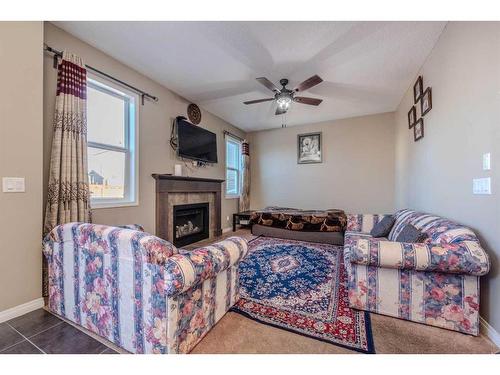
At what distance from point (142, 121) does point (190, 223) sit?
1967 millimetres

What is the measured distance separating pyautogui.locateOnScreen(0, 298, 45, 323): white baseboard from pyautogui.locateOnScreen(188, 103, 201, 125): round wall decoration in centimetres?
321

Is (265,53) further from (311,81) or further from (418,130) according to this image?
(418,130)

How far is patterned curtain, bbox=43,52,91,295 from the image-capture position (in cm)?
203

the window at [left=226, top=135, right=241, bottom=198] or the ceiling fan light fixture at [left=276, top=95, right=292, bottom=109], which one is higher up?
the ceiling fan light fixture at [left=276, top=95, right=292, bottom=109]

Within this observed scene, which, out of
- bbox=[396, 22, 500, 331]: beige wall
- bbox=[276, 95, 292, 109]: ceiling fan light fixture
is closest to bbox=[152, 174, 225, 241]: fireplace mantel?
bbox=[276, 95, 292, 109]: ceiling fan light fixture

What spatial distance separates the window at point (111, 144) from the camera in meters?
2.57

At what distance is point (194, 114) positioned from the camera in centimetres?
411

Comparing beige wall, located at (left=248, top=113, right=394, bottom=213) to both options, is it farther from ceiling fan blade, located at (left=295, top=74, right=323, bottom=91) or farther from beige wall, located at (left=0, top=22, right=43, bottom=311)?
beige wall, located at (left=0, top=22, right=43, bottom=311)

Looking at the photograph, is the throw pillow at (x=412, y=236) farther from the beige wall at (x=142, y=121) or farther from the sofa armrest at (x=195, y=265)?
the beige wall at (x=142, y=121)

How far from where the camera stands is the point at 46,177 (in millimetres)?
2057

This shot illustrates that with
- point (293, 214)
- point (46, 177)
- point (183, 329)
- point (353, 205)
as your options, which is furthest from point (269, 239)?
point (46, 177)

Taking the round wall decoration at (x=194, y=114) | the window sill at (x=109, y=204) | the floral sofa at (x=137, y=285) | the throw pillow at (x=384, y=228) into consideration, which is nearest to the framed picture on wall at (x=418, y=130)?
the throw pillow at (x=384, y=228)

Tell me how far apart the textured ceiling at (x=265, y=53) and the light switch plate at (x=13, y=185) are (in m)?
1.62
